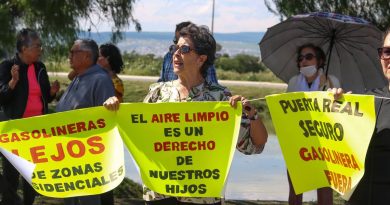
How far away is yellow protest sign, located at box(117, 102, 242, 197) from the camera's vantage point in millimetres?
4777

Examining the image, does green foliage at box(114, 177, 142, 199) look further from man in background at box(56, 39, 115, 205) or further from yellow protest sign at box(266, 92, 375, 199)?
yellow protest sign at box(266, 92, 375, 199)

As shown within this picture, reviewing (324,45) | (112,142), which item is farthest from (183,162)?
(324,45)

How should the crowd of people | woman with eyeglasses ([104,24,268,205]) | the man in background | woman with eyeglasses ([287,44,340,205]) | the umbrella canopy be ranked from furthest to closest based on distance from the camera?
the umbrella canopy → woman with eyeglasses ([287,44,340,205]) → the man in background → woman with eyeglasses ([104,24,268,205]) → the crowd of people

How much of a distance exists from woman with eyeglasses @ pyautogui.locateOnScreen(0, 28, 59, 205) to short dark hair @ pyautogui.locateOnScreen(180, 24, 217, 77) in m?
2.75

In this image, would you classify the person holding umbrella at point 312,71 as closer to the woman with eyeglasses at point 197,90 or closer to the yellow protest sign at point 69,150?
the woman with eyeglasses at point 197,90

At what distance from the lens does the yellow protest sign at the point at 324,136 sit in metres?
4.38

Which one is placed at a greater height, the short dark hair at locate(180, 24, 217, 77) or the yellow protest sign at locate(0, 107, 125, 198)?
the short dark hair at locate(180, 24, 217, 77)

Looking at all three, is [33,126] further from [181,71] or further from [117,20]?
[117,20]

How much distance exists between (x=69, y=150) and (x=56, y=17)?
561 centimetres

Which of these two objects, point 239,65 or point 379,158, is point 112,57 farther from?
point 239,65

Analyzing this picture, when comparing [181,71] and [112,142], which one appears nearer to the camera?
[181,71]

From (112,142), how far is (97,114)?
0.20 m

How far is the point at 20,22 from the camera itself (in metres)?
11.3

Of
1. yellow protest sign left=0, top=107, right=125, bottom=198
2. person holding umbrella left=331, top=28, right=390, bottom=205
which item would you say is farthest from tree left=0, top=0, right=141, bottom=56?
person holding umbrella left=331, top=28, right=390, bottom=205
